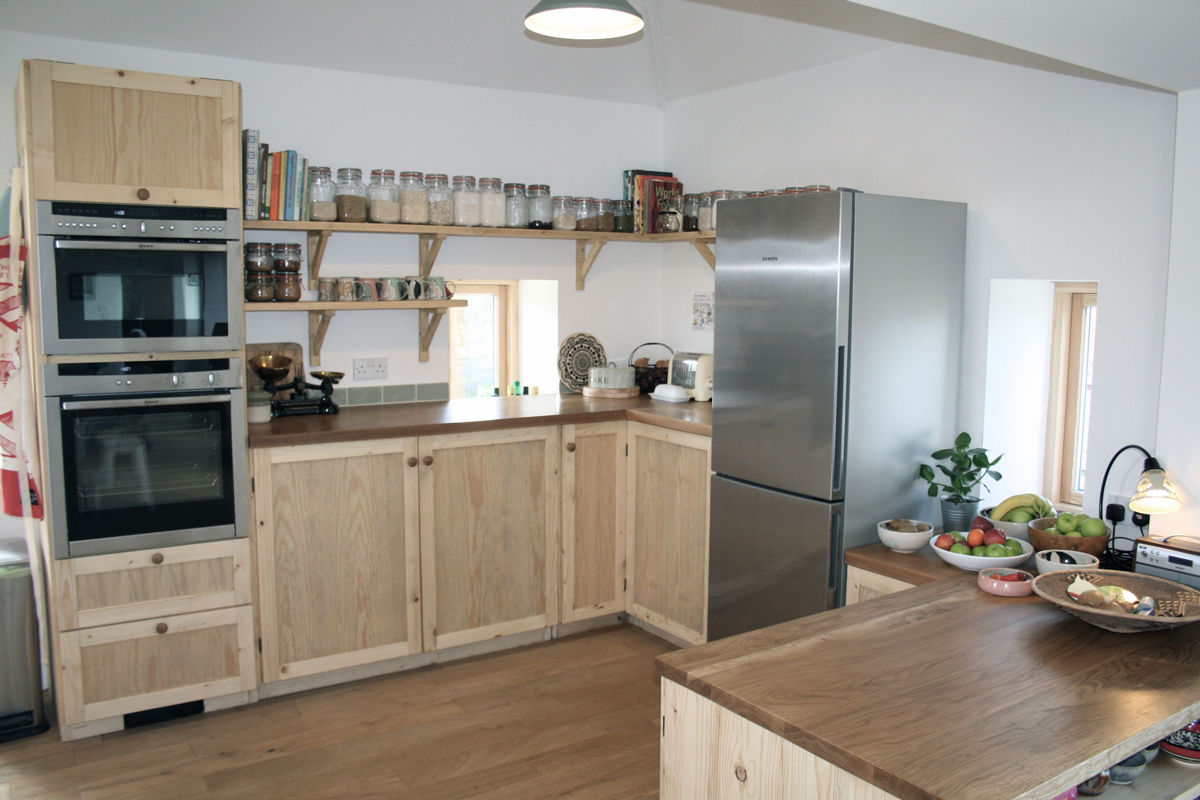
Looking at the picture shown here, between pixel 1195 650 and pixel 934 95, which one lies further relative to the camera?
pixel 934 95

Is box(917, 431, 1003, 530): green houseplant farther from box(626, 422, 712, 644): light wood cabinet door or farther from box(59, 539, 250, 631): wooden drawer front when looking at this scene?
box(59, 539, 250, 631): wooden drawer front

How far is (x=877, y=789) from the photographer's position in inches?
55.9

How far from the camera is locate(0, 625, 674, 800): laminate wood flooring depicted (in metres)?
2.72

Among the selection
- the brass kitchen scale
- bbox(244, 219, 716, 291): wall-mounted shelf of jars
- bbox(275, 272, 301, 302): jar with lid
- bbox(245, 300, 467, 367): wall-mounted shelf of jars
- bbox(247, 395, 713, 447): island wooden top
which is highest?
bbox(244, 219, 716, 291): wall-mounted shelf of jars

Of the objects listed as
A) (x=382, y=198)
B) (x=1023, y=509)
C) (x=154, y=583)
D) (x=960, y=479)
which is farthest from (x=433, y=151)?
(x=1023, y=509)

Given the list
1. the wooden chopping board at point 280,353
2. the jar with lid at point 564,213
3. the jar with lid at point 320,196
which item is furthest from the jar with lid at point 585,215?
the wooden chopping board at point 280,353

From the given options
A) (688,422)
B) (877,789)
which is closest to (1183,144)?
(688,422)

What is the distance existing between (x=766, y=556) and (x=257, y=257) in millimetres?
2146

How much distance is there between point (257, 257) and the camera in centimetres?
343

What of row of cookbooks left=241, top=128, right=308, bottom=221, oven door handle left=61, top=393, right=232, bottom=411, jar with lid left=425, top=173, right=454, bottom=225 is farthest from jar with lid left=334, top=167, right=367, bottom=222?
oven door handle left=61, top=393, right=232, bottom=411

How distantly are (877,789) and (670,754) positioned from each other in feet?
1.62

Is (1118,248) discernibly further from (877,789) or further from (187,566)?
(187,566)

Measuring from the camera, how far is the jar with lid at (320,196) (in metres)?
3.52

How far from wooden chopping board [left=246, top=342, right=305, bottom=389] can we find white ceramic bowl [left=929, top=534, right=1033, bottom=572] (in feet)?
8.25
